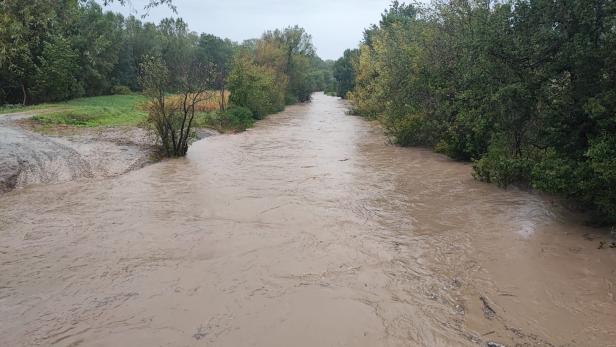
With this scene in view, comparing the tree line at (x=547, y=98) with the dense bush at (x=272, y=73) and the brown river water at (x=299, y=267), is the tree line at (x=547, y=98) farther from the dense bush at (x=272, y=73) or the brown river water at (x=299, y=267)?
the dense bush at (x=272, y=73)

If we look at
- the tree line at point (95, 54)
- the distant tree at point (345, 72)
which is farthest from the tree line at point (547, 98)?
the distant tree at point (345, 72)

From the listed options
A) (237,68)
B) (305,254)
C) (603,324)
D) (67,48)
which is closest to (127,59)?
(67,48)

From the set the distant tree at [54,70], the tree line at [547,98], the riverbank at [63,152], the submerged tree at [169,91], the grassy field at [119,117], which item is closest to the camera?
the tree line at [547,98]

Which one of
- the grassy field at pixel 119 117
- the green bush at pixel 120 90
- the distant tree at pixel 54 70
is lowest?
the grassy field at pixel 119 117

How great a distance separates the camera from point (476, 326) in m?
5.49

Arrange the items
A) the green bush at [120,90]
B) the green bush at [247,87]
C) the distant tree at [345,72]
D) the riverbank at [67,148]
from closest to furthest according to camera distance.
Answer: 1. the riverbank at [67,148]
2. the green bush at [247,87]
3. the green bush at [120,90]
4. the distant tree at [345,72]

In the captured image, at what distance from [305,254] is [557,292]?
3995mm

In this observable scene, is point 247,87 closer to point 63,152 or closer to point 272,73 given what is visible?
point 272,73

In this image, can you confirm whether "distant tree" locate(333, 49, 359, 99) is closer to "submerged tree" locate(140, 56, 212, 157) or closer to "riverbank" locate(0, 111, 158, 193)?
"riverbank" locate(0, 111, 158, 193)

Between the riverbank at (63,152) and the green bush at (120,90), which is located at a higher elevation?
the green bush at (120,90)

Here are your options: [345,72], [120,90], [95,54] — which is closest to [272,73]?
[120,90]

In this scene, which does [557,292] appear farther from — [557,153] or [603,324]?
[557,153]

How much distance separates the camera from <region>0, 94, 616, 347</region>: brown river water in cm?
545

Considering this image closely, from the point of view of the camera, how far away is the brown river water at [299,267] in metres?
5.45
